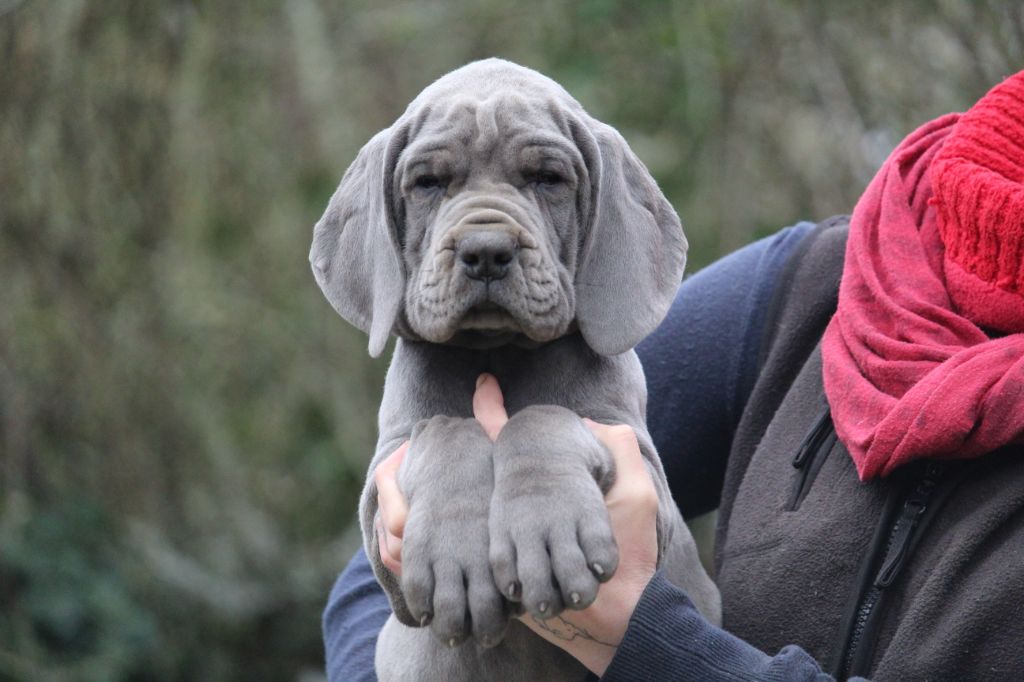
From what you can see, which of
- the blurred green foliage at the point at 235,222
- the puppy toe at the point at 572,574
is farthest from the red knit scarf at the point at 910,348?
the blurred green foliage at the point at 235,222

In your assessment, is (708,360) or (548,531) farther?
(708,360)

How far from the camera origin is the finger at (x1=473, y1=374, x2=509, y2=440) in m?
2.78

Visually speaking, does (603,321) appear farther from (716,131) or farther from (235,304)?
(235,304)

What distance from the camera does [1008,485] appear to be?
2.74 m

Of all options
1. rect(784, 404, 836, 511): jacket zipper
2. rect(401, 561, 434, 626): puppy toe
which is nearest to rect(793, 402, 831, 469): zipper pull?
rect(784, 404, 836, 511): jacket zipper

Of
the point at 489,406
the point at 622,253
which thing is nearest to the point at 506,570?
the point at 489,406

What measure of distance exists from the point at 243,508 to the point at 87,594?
43.0 inches

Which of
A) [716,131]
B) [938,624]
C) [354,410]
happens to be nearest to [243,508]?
[354,410]

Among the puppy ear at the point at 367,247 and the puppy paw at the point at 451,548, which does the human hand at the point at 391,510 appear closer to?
the puppy paw at the point at 451,548

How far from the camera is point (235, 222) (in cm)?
792

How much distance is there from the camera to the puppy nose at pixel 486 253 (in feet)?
8.71

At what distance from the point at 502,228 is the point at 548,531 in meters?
0.67

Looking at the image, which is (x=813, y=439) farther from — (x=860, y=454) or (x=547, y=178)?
(x=547, y=178)

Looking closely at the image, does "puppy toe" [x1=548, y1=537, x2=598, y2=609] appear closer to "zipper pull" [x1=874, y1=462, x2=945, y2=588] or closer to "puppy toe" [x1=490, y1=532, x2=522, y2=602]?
"puppy toe" [x1=490, y1=532, x2=522, y2=602]
